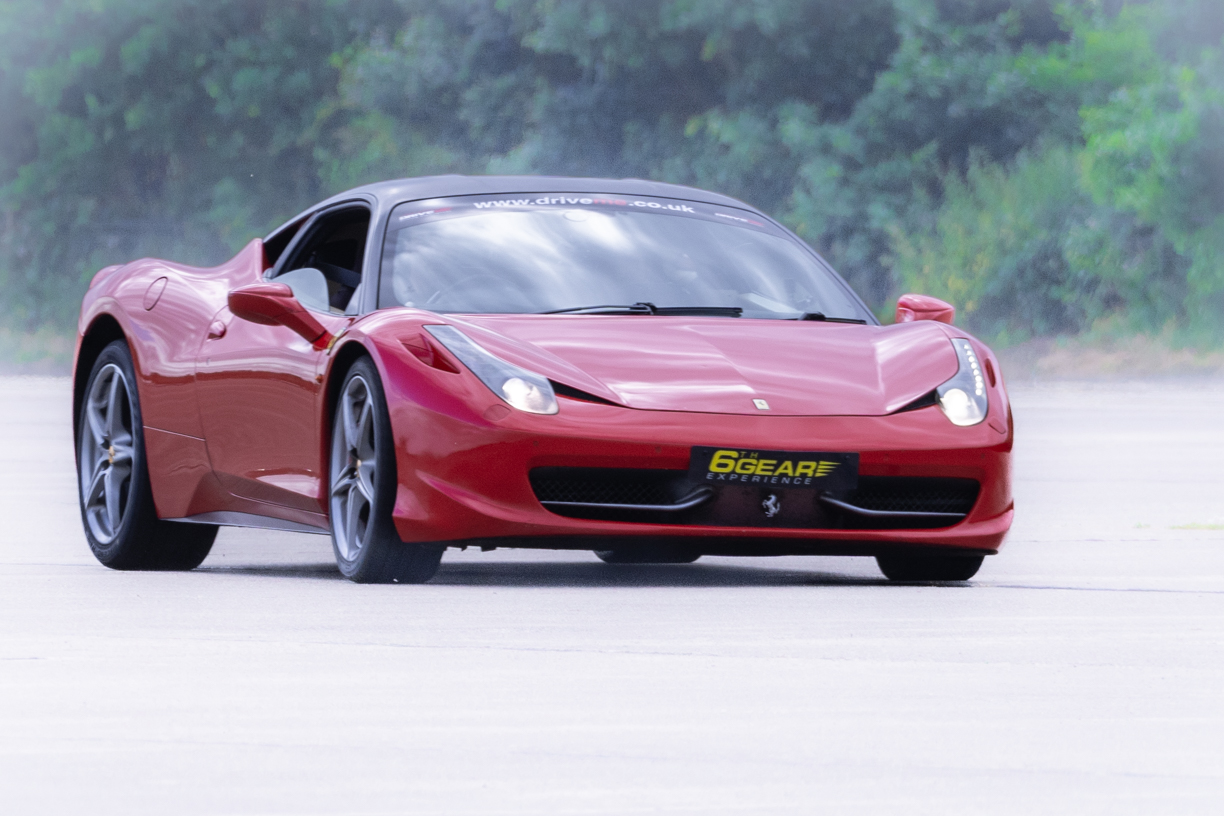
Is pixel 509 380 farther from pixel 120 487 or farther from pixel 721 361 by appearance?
pixel 120 487

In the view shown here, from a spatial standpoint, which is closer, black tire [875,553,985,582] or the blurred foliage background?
black tire [875,553,985,582]

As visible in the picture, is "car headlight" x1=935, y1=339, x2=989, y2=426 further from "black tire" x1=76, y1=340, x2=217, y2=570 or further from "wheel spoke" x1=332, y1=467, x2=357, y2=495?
"black tire" x1=76, y1=340, x2=217, y2=570

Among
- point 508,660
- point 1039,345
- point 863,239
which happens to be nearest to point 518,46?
point 863,239

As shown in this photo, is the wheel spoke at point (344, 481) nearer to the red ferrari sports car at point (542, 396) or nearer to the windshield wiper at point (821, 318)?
the red ferrari sports car at point (542, 396)

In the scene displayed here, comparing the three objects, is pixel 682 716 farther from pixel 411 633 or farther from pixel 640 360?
pixel 640 360

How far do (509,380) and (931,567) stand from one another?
1633 mm

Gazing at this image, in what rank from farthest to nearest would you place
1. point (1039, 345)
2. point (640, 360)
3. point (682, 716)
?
point (1039, 345)
point (640, 360)
point (682, 716)

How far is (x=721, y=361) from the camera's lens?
7215mm

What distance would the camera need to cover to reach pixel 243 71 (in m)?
56.9

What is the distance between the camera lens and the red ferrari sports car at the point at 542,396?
693 centimetres

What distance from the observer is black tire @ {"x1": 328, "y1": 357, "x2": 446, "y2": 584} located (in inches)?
278

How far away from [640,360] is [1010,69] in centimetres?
4268

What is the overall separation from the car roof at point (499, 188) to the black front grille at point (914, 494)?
1.50 m

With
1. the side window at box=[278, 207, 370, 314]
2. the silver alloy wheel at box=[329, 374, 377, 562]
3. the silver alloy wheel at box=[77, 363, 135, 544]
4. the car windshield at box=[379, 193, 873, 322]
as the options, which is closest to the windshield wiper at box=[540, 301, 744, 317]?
the car windshield at box=[379, 193, 873, 322]
